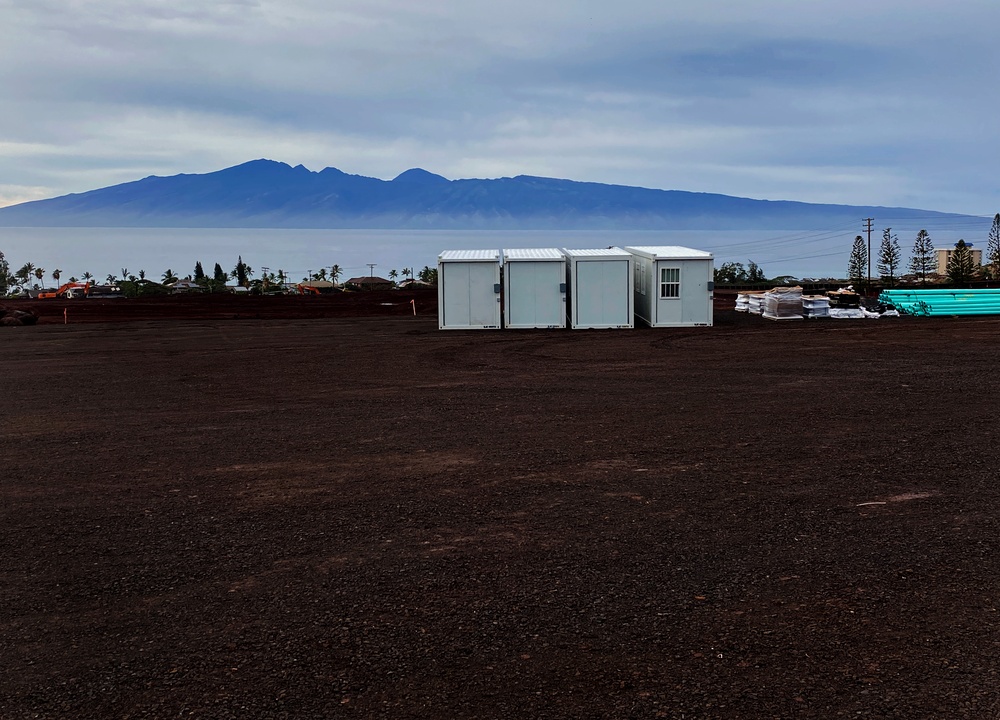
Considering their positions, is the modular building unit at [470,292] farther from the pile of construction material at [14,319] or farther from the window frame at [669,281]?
the pile of construction material at [14,319]

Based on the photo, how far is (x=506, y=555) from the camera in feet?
20.9

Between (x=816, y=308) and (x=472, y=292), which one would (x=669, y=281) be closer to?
(x=472, y=292)

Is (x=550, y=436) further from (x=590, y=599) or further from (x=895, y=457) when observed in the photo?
(x=590, y=599)

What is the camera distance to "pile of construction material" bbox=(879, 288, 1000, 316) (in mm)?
33344

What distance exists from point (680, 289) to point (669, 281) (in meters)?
0.42

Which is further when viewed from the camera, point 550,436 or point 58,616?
point 550,436

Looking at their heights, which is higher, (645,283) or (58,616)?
(645,283)

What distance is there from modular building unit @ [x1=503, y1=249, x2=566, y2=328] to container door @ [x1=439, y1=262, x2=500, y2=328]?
429mm

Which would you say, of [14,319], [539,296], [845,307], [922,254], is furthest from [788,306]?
[922,254]

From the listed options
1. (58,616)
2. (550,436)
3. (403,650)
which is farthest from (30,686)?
(550,436)

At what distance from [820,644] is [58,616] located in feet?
14.2

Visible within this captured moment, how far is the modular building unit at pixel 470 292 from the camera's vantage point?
92.7 ft

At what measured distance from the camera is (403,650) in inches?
192

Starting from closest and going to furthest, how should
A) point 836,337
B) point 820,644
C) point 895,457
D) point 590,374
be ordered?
point 820,644, point 895,457, point 590,374, point 836,337
